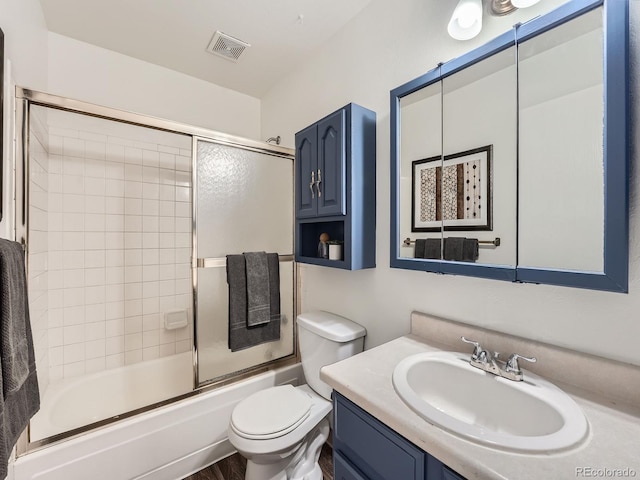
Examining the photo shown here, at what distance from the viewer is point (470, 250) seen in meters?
1.03

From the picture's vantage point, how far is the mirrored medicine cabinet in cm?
73

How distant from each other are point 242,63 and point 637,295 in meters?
2.41

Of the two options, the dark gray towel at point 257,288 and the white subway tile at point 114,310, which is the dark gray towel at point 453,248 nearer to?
the dark gray towel at point 257,288

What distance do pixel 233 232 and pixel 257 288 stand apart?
0.38 meters

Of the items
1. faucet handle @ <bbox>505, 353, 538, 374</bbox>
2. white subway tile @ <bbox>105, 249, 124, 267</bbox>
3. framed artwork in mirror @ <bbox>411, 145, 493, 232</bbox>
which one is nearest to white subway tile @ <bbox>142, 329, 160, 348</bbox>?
white subway tile @ <bbox>105, 249, 124, 267</bbox>

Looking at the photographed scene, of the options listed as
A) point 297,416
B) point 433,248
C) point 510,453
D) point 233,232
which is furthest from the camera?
point 233,232

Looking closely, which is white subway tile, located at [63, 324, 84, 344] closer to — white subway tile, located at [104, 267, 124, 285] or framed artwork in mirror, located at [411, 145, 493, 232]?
white subway tile, located at [104, 267, 124, 285]

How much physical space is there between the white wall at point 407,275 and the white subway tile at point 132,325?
1269mm

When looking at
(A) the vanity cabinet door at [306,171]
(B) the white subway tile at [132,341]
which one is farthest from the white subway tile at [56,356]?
(A) the vanity cabinet door at [306,171]

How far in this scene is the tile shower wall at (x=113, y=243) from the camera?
1823mm

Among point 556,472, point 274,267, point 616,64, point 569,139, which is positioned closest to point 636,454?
point 556,472

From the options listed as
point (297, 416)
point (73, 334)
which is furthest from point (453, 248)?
point (73, 334)

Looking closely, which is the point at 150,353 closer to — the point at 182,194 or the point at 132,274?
the point at 132,274

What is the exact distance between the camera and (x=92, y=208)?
193 cm
